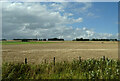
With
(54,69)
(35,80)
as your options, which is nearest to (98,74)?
(54,69)

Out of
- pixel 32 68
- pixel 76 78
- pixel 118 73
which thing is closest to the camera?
pixel 76 78

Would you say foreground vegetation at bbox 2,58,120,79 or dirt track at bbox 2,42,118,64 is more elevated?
foreground vegetation at bbox 2,58,120,79

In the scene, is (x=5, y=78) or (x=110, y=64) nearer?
(x=5, y=78)

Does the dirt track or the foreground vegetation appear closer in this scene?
the foreground vegetation

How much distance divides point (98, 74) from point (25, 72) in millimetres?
4336

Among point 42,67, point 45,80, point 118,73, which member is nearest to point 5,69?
point 42,67

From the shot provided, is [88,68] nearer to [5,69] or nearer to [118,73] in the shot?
[118,73]

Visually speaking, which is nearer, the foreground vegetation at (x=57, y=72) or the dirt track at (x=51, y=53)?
the foreground vegetation at (x=57, y=72)

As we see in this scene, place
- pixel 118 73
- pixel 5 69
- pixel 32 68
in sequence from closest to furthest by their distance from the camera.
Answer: pixel 118 73 → pixel 5 69 → pixel 32 68

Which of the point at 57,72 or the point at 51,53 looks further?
the point at 51,53

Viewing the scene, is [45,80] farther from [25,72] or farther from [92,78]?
[92,78]

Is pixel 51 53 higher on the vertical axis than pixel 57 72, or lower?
lower

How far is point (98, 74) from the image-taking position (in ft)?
24.2

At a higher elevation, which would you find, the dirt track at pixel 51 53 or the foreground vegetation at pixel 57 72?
the foreground vegetation at pixel 57 72
